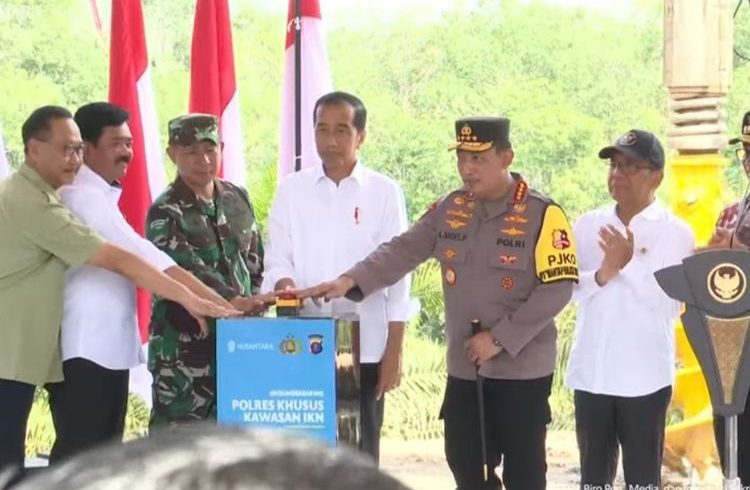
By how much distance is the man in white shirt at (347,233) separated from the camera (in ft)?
12.6

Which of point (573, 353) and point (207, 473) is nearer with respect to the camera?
point (207, 473)

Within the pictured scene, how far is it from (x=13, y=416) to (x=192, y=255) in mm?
665

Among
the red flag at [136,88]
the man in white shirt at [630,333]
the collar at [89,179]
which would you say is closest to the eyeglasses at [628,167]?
the man in white shirt at [630,333]

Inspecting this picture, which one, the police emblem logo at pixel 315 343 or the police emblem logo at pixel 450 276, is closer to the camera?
the police emblem logo at pixel 315 343

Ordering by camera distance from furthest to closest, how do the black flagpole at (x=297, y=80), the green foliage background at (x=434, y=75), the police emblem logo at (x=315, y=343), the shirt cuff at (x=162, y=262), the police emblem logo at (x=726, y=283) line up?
the green foliage background at (x=434, y=75), the black flagpole at (x=297, y=80), the shirt cuff at (x=162, y=262), the police emblem logo at (x=315, y=343), the police emblem logo at (x=726, y=283)

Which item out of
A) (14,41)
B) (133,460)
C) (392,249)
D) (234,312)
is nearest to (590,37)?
(14,41)

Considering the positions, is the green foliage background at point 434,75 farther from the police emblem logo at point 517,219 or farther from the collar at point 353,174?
the police emblem logo at point 517,219

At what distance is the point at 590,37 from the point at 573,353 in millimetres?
3950

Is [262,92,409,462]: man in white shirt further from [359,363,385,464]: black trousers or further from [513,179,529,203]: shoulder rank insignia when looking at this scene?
[513,179,529,203]: shoulder rank insignia

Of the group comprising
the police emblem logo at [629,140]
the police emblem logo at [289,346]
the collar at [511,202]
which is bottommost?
the police emblem logo at [289,346]

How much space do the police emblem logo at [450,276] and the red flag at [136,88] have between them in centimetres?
134

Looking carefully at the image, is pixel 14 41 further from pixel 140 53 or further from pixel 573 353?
pixel 573 353

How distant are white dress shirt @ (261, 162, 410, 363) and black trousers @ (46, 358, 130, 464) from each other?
571 millimetres

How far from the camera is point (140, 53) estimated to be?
4.68 metres
